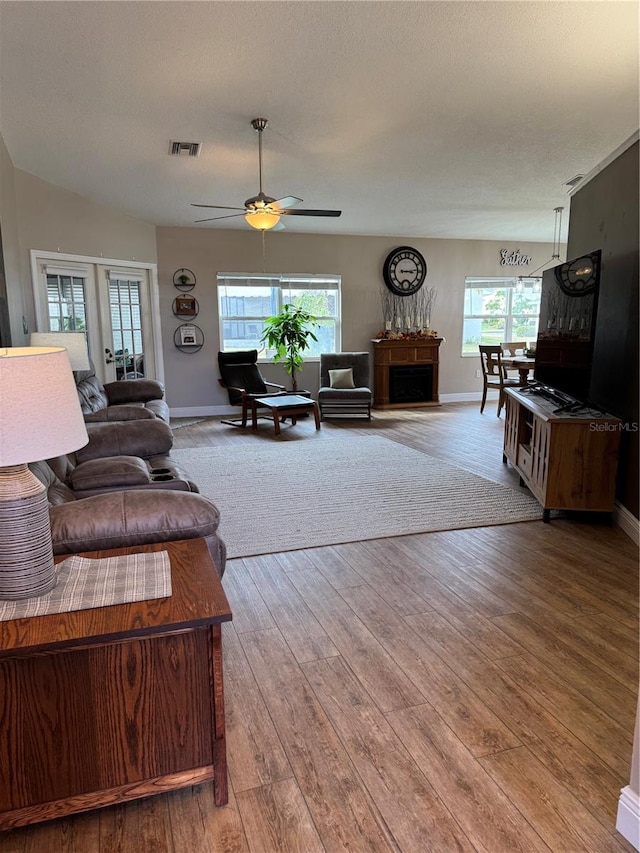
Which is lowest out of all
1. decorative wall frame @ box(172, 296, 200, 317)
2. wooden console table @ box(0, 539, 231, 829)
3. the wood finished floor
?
the wood finished floor

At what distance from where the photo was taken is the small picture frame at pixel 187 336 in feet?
25.0

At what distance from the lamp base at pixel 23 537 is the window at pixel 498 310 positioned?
27.9ft

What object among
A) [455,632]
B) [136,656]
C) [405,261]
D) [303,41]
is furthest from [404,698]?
[405,261]

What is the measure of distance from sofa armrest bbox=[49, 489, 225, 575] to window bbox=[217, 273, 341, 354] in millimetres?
6253

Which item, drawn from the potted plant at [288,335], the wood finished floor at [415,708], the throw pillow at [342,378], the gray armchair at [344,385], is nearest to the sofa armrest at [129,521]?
the wood finished floor at [415,708]

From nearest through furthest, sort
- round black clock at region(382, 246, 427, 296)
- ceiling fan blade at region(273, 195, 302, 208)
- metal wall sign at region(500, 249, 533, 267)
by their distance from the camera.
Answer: ceiling fan blade at region(273, 195, 302, 208) → round black clock at region(382, 246, 427, 296) → metal wall sign at region(500, 249, 533, 267)

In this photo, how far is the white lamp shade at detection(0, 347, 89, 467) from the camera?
4.07ft

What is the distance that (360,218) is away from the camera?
700cm

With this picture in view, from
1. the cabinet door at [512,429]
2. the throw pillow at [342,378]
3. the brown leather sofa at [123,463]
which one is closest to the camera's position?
the brown leather sofa at [123,463]

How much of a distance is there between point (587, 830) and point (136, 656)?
1243mm

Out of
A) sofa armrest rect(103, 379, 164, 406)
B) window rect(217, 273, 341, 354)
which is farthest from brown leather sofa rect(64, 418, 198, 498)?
window rect(217, 273, 341, 354)

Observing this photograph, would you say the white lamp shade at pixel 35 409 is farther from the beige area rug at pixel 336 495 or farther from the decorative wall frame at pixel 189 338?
the decorative wall frame at pixel 189 338

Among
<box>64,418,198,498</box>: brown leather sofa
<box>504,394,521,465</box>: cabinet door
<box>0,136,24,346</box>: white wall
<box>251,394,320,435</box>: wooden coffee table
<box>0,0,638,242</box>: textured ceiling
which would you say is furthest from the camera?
<box>251,394,320,435</box>: wooden coffee table

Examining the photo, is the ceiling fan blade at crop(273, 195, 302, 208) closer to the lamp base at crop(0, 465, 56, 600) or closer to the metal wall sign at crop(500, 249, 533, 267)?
the lamp base at crop(0, 465, 56, 600)
